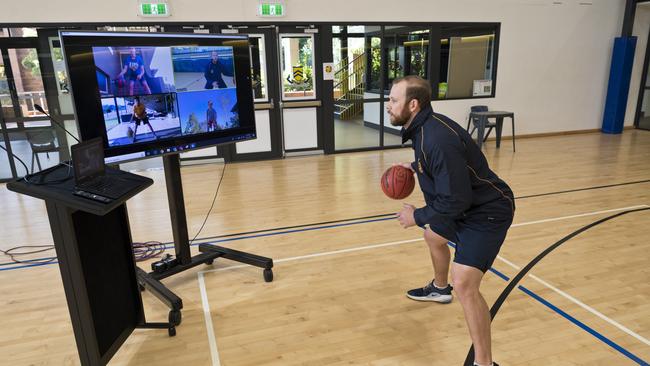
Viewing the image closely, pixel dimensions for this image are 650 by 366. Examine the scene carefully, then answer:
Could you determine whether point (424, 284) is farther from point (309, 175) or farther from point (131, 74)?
point (309, 175)

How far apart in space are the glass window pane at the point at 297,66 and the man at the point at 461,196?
5.75 m

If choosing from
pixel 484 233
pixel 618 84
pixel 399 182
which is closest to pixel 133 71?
pixel 399 182

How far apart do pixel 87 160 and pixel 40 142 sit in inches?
237

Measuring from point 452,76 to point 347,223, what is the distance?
553 centimetres

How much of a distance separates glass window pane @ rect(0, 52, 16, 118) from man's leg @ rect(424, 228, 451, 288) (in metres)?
6.75

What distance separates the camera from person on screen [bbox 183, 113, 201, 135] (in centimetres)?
296

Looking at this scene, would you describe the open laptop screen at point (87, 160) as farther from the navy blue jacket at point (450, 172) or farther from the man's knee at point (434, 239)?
the man's knee at point (434, 239)

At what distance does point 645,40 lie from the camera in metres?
9.70

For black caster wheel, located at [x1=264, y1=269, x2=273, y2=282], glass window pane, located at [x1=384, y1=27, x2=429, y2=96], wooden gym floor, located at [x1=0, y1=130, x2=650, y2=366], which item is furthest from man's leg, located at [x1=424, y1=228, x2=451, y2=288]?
glass window pane, located at [x1=384, y1=27, x2=429, y2=96]

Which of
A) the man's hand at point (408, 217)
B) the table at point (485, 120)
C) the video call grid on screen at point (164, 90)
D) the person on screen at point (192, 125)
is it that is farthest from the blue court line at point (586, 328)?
the table at point (485, 120)

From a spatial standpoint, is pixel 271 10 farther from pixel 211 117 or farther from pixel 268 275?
pixel 268 275

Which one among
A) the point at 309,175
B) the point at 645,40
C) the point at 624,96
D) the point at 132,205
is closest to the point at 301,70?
the point at 309,175

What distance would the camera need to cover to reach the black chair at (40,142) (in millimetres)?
6848

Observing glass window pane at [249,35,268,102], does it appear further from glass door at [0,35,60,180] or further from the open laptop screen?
the open laptop screen
